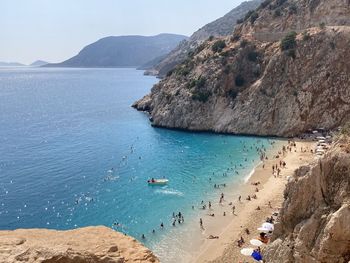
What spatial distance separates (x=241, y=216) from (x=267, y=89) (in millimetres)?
41455

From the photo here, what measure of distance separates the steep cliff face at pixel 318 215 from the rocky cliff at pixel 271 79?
5326 cm

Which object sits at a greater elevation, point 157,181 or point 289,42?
point 289,42

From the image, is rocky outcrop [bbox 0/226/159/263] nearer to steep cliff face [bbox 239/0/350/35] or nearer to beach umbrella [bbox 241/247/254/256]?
beach umbrella [bbox 241/247/254/256]

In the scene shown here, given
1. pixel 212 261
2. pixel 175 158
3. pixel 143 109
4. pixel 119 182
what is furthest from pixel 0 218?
pixel 143 109

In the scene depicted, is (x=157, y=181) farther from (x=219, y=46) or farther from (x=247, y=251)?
(x=219, y=46)

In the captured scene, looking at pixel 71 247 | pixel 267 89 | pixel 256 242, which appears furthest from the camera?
pixel 267 89

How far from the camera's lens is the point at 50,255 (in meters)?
8.97

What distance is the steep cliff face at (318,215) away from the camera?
1616cm

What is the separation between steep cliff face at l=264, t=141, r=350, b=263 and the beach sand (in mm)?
12516

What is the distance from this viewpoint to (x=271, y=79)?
76.8 meters

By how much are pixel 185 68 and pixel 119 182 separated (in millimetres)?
48256

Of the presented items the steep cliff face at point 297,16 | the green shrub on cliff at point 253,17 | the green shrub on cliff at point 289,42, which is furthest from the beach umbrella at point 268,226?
the green shrub on cliff at point 253,17

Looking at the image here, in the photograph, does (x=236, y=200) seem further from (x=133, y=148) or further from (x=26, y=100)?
(x=26, y=100)

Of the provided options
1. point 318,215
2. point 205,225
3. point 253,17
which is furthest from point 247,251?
point 253,17
